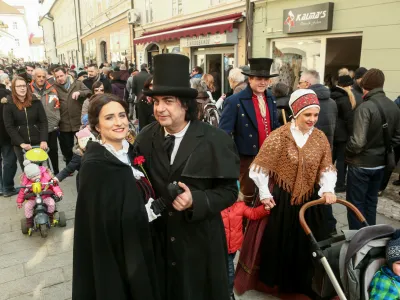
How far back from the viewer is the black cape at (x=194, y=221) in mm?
1964

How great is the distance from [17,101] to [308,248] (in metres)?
4.51

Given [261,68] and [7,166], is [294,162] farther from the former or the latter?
[7,166]

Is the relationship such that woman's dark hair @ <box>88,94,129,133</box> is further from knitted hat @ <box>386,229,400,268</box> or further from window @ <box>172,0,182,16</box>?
window @ <box>172,0,182,16</box>

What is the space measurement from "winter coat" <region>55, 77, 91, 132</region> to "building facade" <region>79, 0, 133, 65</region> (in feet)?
50.0

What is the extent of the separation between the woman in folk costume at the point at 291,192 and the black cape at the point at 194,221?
3.07 ft

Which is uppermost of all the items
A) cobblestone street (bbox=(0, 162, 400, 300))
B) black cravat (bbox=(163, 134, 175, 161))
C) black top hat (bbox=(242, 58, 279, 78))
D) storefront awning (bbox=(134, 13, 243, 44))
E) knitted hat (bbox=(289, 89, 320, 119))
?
storefront awning (bbox=(134, 13, 243, 44))

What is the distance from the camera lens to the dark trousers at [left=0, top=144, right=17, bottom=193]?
18.2 ft

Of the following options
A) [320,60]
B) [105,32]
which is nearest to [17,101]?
[320,60]

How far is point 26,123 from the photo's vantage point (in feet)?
17.1

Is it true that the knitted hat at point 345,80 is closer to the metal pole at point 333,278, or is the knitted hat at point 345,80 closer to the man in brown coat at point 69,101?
the metal pole at point 333,278

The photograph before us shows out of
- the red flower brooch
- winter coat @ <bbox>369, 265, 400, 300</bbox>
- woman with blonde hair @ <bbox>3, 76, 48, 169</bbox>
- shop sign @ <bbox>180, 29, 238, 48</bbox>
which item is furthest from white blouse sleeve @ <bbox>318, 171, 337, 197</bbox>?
shop sign @ <bbox>180, 29, 238, 48</bbox>

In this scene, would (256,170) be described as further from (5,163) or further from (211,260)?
(5,163)

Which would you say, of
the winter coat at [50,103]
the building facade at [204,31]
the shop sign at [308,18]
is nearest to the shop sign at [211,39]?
the building facade at [204,31]

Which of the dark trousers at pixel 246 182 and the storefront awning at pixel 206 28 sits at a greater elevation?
the storefront awning at pixel 206 28
